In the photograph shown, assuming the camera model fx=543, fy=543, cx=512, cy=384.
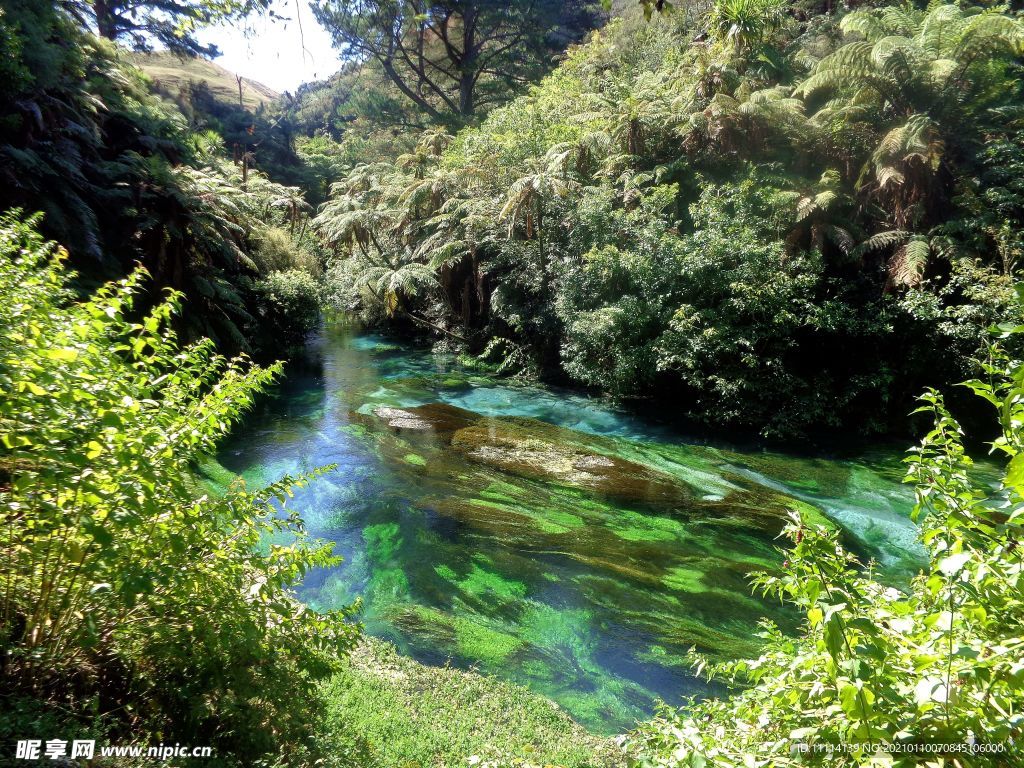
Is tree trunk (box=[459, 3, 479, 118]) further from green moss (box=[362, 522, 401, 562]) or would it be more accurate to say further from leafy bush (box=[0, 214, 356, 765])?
leafy bush (box=[0, 214, 356, 765])

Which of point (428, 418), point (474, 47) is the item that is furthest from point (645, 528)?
point (474, 47)

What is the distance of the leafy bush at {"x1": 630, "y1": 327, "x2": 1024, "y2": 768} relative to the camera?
1.41 metres

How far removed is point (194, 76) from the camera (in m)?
52.9

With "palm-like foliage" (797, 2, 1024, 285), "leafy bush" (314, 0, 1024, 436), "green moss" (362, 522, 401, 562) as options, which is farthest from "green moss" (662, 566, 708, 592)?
"palm-like foliage" (797, 2, 1024, 285)

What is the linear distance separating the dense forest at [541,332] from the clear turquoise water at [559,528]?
0.30 m

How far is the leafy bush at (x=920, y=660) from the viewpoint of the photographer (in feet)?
4.62

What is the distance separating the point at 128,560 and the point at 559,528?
5.82 meters

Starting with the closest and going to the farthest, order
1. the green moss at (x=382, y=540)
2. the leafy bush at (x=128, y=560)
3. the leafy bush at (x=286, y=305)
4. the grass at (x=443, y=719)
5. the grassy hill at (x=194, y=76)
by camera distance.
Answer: the leafy bush at (x=128, y=560)
the grass at (x=443, y=719)
the green moss at (x=382, y=540)
the leafy bush at (x=286, y=305)
the grassy hill at (x=194, y=76)

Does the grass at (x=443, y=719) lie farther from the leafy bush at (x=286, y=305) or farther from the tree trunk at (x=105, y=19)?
the tree trunk at (x=105, y=19)

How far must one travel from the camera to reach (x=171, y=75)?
47000 mm

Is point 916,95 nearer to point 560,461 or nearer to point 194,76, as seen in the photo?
point 560,461

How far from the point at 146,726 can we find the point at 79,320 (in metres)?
1.93

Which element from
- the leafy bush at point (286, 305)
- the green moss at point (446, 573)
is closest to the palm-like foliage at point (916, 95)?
the green moss at point (446, 573)

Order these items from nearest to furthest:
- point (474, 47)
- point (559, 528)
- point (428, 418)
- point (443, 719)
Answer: point (443, 719), point (559, 528), point (428, 418), point (474, 47)
